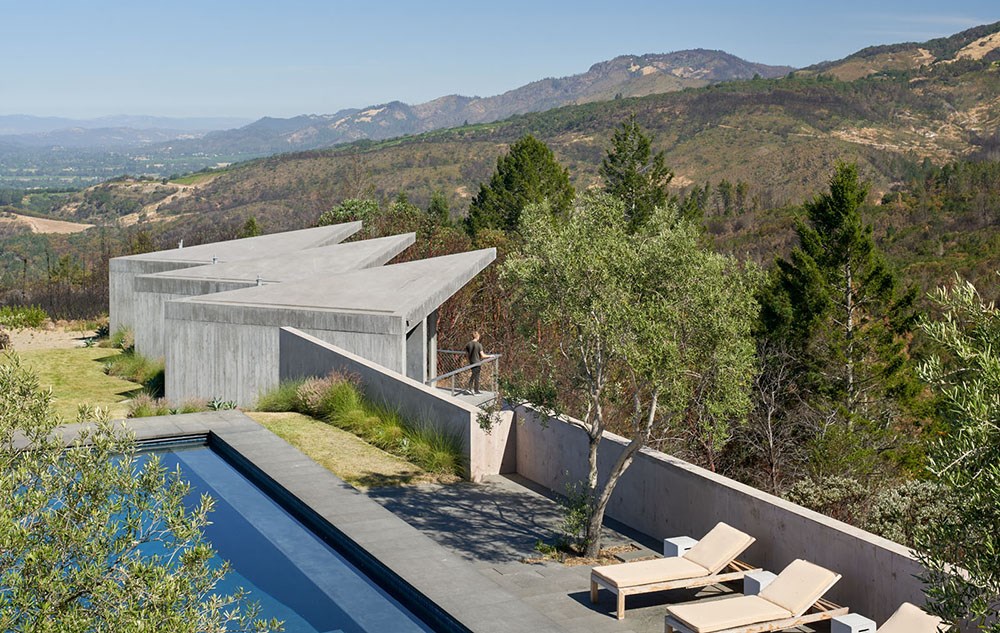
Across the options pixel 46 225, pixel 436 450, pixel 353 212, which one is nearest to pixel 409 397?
pixel 436 450

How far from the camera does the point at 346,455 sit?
12.6 m

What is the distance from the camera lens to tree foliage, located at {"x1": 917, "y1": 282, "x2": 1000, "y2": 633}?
454cm

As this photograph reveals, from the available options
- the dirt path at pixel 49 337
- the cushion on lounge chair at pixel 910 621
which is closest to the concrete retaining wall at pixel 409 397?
the cushion on lounge chair at pixel 910 621

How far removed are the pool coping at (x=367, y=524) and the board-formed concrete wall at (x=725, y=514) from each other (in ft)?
6.34

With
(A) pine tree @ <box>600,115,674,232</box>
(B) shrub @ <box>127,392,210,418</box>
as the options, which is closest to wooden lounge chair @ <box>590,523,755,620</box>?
(B) shrub @ <box>127,392,210,418</box>

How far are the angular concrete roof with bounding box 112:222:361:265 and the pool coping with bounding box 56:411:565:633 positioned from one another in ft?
28.1

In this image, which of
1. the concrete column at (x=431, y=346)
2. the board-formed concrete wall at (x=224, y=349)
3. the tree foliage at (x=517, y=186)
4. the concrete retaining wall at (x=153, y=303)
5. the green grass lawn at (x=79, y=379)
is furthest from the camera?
the tree foliage at (x=517, y=186)

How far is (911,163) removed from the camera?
275 feet

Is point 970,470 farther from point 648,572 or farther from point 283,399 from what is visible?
point 283,399

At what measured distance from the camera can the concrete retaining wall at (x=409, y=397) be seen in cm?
1217

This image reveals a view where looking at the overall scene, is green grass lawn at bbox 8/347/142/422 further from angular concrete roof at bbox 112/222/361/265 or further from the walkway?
the walkway

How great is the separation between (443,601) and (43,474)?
3826 millimetres

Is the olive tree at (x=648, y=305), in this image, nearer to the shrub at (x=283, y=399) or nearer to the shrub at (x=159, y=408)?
the shrub at (x=283, y=399)

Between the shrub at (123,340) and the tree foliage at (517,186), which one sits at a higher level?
the tree foliage at (517,186)
